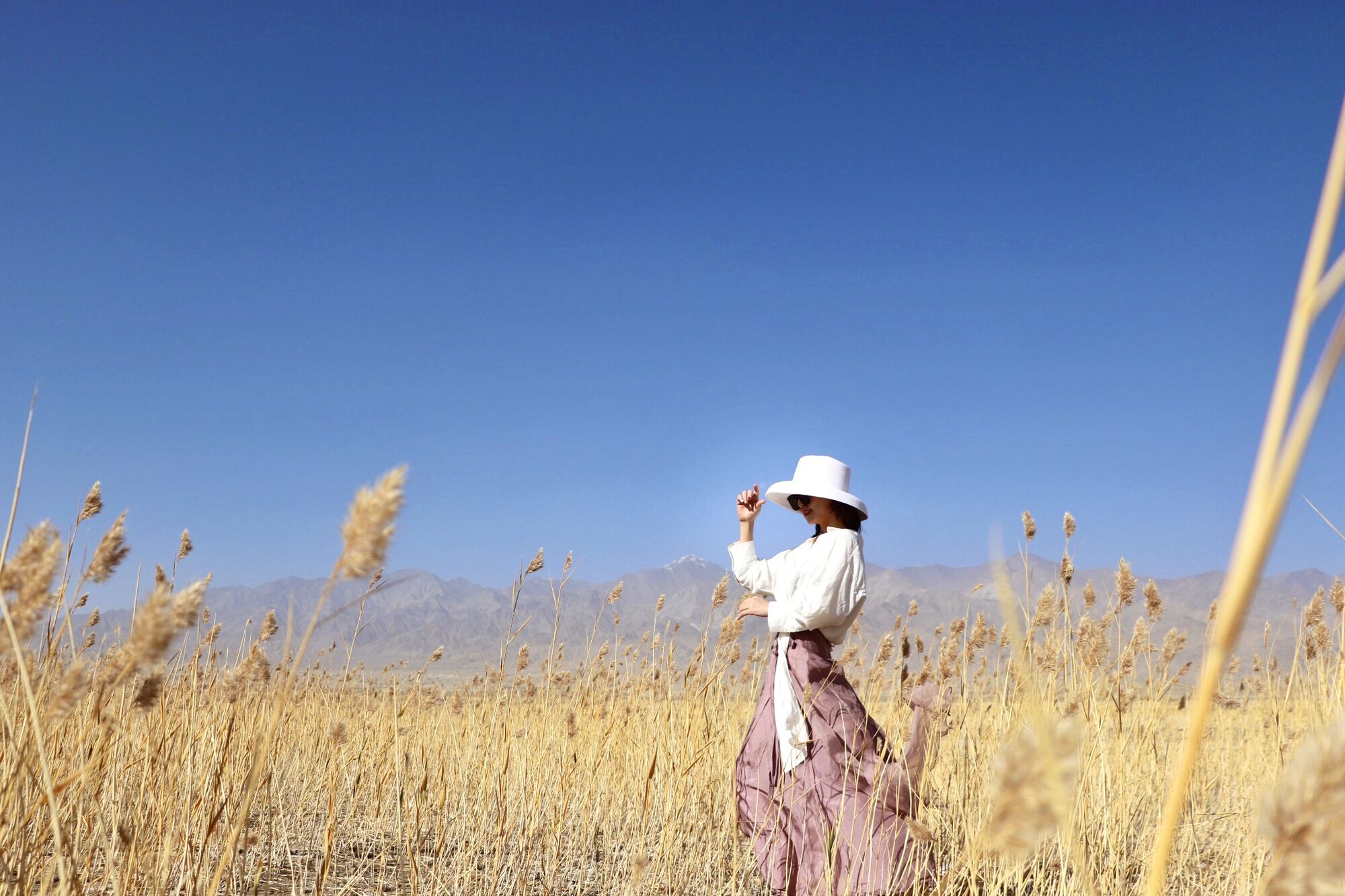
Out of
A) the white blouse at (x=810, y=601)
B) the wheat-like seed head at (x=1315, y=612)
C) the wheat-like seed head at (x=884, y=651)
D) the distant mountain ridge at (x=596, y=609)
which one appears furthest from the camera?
the distant mountain ridge at (x=596, y=609)

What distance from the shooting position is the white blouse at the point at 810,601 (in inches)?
122

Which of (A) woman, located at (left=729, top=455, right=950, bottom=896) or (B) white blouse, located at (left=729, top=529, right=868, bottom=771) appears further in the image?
(B) white blouse, located at (left=729, top=529, right=868, bottom=771)

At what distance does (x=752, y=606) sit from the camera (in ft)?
11.0

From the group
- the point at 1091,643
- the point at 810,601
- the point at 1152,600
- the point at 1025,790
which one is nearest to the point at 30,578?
the point at 1025,790

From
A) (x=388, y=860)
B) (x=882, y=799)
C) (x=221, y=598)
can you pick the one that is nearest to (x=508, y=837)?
(x=388, y=860)

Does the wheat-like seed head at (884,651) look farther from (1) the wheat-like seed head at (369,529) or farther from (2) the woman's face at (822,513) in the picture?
(1) the wheat-like seed head at (369,529)

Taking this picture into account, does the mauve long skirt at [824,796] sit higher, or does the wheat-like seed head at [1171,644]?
the wheat-like seed head at [1171,644]

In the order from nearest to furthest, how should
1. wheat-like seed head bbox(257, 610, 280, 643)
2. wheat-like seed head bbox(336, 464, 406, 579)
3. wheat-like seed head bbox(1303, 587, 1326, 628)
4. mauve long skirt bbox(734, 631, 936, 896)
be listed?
wheat-like seed head bbox(336, 464, 406, 579), wheat-like seed head bbox(257, 610, 280, 643), mauve long skirt bbox(734, 631, 936, 896), wheat-like seed head bbox(1303, 587, 1326, 628)

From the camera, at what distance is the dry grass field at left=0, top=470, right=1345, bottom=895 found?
890 mm

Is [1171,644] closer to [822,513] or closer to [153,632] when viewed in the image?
[822,513]

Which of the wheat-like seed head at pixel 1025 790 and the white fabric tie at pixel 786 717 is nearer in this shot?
the wheat-like seed head at pixel 1025 790

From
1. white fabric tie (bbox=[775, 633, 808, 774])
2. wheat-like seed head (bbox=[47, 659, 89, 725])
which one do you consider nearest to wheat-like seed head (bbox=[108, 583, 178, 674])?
wheat-like seed head (bbox=[47, 659, 89, 725])

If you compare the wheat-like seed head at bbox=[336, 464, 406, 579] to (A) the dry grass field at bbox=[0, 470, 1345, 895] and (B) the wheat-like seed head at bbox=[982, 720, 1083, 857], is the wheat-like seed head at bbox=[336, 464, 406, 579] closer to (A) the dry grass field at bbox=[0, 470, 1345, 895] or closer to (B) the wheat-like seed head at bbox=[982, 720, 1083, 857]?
(A) the dry grass field at bbox=[0, 470, 1345, 895]

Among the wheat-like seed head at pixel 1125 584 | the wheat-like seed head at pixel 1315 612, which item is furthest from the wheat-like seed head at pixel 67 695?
the wheat-like seed head at pixel 1315 612
